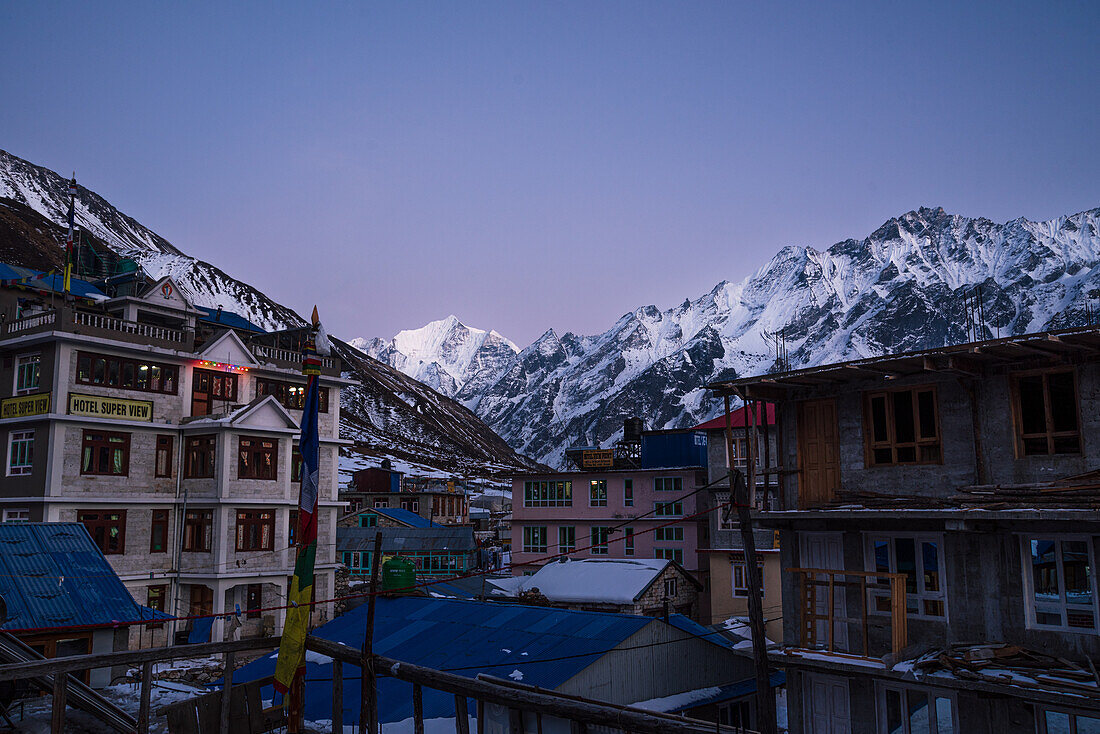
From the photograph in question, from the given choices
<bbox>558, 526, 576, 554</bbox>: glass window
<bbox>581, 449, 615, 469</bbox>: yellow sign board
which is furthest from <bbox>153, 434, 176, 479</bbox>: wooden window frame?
<bbox>581, 449, 615, 469</bbox>: yellow sign board

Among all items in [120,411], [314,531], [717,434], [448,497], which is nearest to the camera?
[314,531]

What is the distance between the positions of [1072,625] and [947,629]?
119 inches

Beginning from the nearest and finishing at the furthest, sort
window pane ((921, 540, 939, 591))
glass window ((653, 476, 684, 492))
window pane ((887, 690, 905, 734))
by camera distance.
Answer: window pane ((921, 540, 939, 591)) → window pane ((887, 690, 905, 734)) → glass window ((653, 476, 684, 492))

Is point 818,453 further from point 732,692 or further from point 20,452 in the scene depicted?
point 20,452

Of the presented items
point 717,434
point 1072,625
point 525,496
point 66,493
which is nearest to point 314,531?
point 1072,625

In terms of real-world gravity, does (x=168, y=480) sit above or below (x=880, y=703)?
above

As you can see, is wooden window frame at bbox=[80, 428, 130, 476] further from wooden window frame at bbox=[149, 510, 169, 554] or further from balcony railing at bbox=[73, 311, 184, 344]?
balcony railing at bbox=[73, 311, 184, 344]

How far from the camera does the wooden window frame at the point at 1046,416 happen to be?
21297 mm

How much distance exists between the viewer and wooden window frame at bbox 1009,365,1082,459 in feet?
69.9

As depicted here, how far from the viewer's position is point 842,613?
25.2m

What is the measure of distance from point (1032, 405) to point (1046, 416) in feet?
1.85

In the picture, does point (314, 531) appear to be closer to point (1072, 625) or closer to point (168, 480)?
point (1072, 625)

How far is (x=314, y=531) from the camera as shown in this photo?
1523 cm

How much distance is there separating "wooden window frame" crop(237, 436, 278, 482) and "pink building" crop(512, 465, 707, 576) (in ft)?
72.1
